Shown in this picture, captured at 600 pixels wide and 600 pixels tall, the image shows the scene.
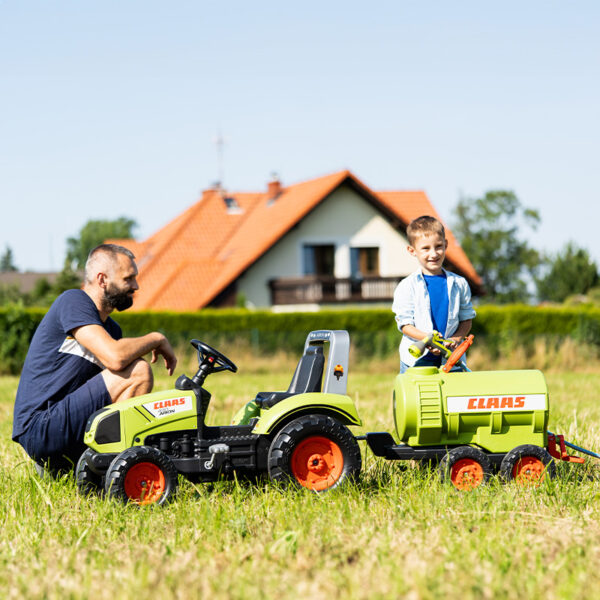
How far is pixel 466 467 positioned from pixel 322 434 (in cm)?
92

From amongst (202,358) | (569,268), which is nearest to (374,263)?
(202,358)

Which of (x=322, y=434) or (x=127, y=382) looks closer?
(x=322, y=434)

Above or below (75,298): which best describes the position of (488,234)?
above

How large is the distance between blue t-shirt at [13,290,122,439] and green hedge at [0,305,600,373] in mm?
16506

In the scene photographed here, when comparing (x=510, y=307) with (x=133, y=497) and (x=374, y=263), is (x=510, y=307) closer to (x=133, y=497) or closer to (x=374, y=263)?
(x=374, y=263)

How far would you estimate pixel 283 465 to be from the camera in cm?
534

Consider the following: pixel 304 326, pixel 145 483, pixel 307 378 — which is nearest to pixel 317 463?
pixel 307 378

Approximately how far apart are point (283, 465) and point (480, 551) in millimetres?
1761

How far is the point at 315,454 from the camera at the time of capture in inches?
215

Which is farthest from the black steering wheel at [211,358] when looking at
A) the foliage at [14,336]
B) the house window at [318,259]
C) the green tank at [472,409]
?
the house window at [318,259]

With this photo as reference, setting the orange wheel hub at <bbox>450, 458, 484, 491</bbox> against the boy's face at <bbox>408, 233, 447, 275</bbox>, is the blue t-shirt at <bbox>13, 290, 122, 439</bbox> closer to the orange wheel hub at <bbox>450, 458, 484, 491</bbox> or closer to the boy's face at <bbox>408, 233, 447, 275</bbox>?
the boy's face at <bbox>408, 233, 447, 275</bbox>

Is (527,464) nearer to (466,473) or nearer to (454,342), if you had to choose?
(466,473)

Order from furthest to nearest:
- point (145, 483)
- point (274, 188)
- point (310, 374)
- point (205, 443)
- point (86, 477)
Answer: point (274, 188), point (310, 374), point (205, 443), point (86, 477), point (145, 483)

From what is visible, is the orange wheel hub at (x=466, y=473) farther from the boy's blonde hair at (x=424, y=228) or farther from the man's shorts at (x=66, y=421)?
the man's shorts at (x=66, y=421)
